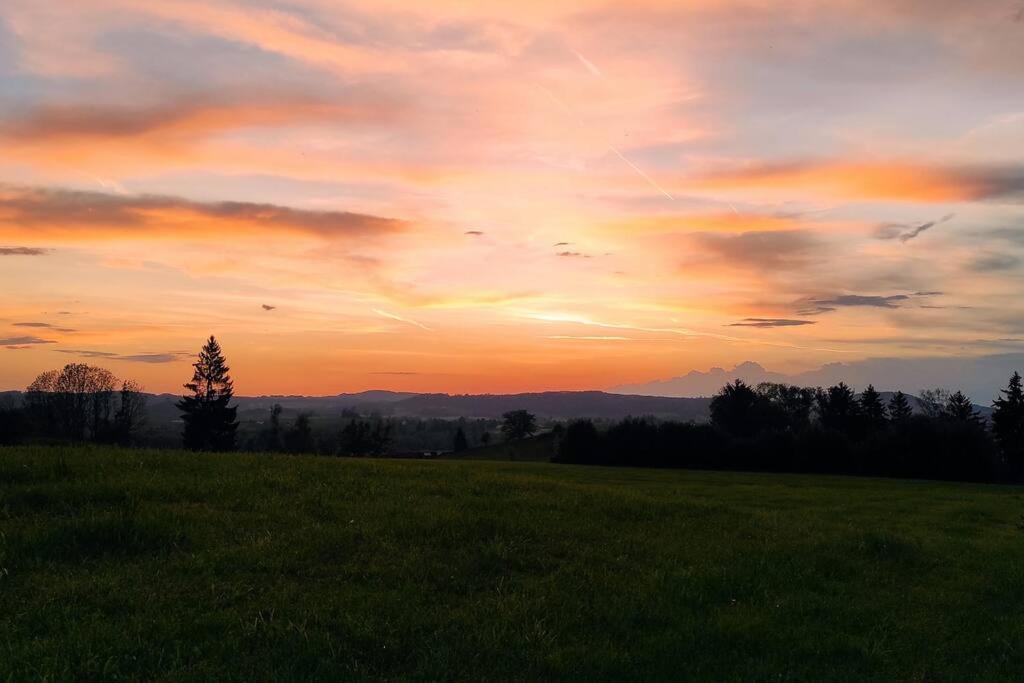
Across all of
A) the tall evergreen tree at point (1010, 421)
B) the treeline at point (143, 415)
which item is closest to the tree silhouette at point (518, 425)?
the treeline at point (143, 415)

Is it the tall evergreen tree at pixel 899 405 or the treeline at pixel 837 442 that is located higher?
the tall evergreen tree at pixel 899 405

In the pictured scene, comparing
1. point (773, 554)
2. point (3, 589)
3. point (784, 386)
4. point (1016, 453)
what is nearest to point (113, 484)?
point (3, 589)

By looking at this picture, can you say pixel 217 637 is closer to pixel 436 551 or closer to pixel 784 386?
pixel 436 551

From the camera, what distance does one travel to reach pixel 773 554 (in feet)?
43.7

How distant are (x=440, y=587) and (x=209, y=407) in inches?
4080

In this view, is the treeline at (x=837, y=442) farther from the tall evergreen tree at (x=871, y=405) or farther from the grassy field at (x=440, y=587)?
the grassy field at (x=440, y=587)

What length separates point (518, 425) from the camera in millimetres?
160750

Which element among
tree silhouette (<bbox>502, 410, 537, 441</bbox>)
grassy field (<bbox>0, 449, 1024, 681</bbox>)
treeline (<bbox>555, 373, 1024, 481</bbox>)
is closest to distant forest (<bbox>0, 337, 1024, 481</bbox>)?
treeline (<bbox>555, 373, 1024, 481</bbox>)

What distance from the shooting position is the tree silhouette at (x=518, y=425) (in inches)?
6285

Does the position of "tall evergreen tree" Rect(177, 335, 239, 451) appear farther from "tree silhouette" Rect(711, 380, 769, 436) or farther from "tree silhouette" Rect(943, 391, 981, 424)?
"tree silhouette" Rect(943, 391, 981, 424)

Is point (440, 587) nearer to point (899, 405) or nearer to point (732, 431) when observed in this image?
point (732, 431)

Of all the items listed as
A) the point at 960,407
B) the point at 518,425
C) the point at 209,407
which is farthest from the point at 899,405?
the point at 209,407

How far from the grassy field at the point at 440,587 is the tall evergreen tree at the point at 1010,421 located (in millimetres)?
95640

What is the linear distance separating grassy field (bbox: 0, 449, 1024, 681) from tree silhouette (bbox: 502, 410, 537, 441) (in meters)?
144
